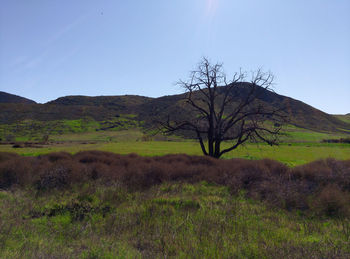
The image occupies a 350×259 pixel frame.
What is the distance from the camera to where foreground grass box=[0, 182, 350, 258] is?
203 inches

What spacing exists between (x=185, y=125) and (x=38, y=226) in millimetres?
15109

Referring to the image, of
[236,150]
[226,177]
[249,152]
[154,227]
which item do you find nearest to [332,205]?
[226,177]

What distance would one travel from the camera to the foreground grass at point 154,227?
17.0 ft

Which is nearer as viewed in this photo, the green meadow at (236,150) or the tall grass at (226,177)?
the tall grass at (226,177)

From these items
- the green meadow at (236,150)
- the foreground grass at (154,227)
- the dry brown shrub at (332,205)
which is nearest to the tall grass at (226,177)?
the dry brown shrub at (332,205)

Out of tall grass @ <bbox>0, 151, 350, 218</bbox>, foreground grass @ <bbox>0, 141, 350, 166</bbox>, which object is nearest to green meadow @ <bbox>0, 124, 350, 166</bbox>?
foreground grass @ <bbox>0, 141, 350, 166</bbox>

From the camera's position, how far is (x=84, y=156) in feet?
61.1

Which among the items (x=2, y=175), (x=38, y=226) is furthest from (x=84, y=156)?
(x=38, y=226)

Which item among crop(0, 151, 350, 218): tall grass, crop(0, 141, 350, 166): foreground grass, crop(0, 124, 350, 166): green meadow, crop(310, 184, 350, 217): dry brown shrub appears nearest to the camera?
crop(310, 184, 350, 217): dry brown shrub

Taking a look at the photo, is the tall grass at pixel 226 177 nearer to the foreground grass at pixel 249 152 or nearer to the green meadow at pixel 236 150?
the green meadow at pixel 236 150

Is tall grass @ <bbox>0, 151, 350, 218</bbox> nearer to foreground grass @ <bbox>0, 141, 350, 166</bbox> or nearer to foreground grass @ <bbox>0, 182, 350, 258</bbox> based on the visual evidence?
foreground grass @ <bbox>0, 182, 350, 258</bbox>

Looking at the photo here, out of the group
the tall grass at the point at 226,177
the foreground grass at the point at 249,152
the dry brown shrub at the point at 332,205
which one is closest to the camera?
the dry brown shrub at the point at 332,205

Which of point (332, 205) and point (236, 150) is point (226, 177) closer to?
point (332, 205)

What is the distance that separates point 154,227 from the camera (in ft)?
22.7
